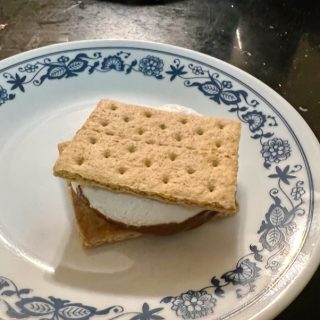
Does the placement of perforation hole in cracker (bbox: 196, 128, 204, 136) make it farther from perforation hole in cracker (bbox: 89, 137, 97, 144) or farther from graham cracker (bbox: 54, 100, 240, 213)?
perforation hole in cracker (bbox: 89, 137, 97, 144)

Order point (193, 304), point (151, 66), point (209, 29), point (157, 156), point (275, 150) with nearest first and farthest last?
point (193, 304) → point (157, 156) → point (275, 150) → point (151, 66) → point (209, 29)

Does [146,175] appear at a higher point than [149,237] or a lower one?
higher

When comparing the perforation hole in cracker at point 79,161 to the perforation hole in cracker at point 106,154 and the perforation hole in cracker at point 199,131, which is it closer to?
the perforation hole in cracker at point 106,154

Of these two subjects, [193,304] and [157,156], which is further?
[157,156]

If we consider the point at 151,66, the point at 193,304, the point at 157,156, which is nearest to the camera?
the point at 193,304

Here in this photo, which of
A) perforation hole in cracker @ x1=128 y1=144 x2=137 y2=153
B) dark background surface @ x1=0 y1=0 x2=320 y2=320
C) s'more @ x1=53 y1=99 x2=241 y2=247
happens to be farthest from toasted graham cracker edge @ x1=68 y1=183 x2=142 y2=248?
dark background surface @ x1=0 y1=0 x2=320 y2=320

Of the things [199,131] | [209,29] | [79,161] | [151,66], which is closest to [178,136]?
[199,131]

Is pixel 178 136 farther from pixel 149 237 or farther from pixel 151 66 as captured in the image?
pixel 151 66

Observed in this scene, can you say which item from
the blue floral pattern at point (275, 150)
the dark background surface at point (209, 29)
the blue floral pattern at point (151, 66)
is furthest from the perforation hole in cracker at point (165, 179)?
the dark background surface at point (209, 29)
